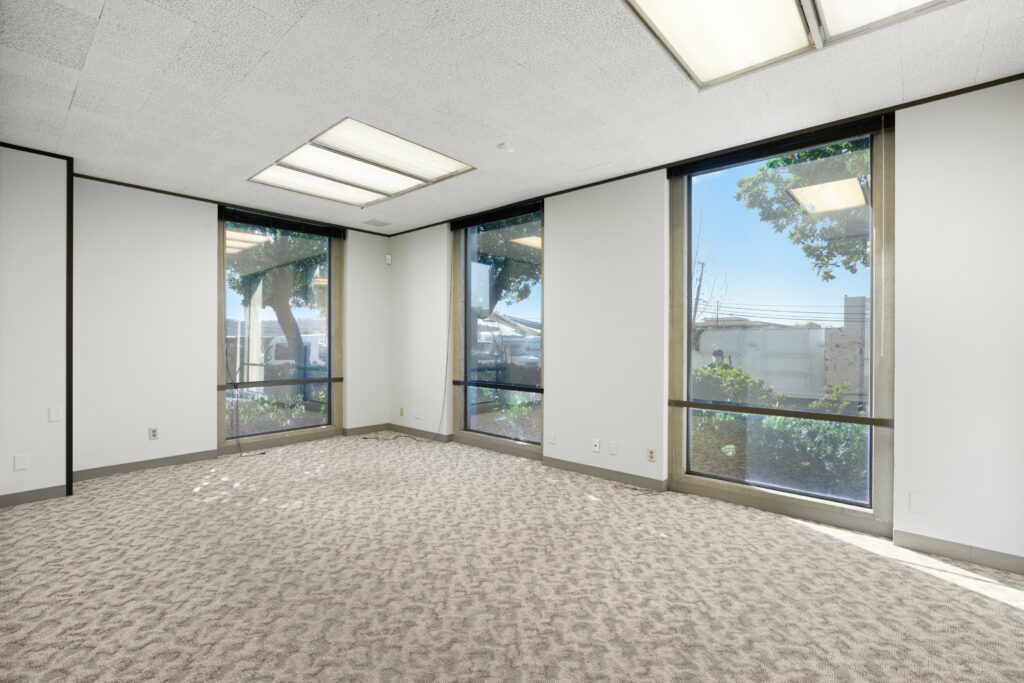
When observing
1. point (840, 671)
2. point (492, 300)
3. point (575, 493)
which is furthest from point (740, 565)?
point (492, 300)

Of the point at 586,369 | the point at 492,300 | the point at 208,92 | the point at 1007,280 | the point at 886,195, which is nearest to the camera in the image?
the point at 1007,280

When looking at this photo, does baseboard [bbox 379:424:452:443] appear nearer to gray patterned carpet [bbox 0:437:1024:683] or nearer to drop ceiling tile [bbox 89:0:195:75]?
gray patterned carpet [bbox 0:437:1024:683]

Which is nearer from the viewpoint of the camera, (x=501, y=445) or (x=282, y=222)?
(x=501, y=445)

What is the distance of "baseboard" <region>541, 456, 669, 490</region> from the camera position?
432 centimetres

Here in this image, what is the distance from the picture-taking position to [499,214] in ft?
18.9

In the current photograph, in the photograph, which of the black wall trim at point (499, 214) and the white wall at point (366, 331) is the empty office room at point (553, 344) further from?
the white wall at point (366, 331)

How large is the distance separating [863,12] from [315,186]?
456 centimetres

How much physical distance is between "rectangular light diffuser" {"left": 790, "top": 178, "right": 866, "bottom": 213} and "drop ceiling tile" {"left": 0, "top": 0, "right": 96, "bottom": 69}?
4.66m

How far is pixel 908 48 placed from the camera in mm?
2568

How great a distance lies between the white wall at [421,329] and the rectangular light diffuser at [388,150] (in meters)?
1.94

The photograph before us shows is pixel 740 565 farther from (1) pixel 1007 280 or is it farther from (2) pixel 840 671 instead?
(1) pixel 1007 280


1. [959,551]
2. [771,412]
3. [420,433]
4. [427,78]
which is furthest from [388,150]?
[959,551]

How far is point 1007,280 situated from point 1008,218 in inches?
14.7

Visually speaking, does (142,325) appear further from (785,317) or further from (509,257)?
(785,317)
